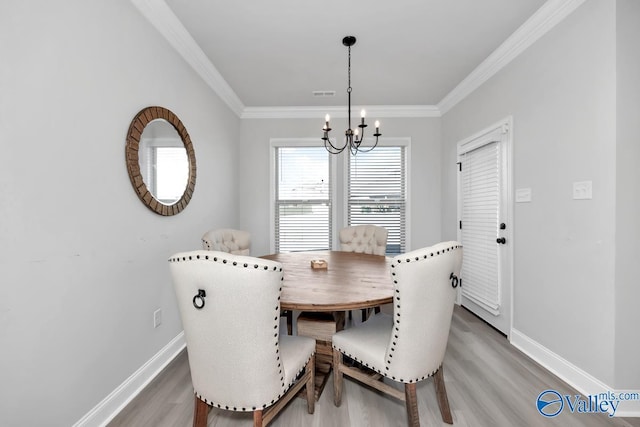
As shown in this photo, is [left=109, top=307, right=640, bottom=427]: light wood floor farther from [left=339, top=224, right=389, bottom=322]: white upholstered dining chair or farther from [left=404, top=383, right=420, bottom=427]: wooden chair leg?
[left=339, top=224, right=389, bottom=322]: white upholstered dining chair

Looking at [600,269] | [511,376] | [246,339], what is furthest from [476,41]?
[246,339]

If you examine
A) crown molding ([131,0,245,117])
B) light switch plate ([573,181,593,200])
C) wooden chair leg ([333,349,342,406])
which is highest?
crown molding ([131,0,245,117])

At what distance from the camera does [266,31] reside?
231cm

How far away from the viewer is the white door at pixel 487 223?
2.63 m

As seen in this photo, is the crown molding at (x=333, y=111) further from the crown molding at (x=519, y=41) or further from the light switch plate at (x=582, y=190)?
the light switch plate at (x=582, y=190)

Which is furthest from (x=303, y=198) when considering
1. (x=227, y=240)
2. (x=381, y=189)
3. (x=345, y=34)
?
(x=345, y=34)

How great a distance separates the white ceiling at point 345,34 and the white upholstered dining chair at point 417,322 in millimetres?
1894

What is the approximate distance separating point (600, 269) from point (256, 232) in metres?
3.62

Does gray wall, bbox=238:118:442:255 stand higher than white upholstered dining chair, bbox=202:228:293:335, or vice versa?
gray wall, bbox=238:118:442:255

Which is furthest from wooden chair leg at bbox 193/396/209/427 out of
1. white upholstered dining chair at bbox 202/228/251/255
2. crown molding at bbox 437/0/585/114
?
crown molding at bbox 437/0/585/114

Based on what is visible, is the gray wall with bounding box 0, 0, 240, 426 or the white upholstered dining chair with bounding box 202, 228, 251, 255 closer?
the gray wall with bounding box 0, 0, 240, 426

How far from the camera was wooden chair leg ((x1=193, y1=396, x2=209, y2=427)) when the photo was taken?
1.33 metres

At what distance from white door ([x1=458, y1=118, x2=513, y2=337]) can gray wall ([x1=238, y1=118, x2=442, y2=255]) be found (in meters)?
0.57

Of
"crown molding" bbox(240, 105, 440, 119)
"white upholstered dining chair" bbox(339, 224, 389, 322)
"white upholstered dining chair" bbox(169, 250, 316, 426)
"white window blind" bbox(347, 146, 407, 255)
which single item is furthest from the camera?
"white window blind" bbox(347, 146, 407, 255)
